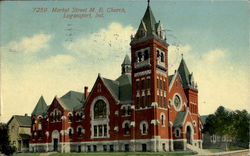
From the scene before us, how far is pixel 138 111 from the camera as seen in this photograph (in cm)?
3744

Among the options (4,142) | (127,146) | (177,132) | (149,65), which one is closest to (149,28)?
(149,65)

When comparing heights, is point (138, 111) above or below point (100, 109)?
below

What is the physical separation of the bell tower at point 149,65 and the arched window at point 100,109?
543 centimetres

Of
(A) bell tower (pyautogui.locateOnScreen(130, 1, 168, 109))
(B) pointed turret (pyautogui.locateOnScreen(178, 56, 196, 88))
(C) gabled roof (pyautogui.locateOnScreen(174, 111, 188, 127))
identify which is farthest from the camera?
(B) pointed turret (pyautogui.locateOnScreen(178, 56, 196, 88))

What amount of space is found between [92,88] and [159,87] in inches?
394

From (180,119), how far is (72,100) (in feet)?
56.7

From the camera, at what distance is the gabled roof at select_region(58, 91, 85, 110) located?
4690 cm

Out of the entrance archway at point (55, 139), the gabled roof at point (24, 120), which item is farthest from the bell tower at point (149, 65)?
the gabled roof at point (24, 120)

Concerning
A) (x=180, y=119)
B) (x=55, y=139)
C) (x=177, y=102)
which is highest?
(x=177, y=102)

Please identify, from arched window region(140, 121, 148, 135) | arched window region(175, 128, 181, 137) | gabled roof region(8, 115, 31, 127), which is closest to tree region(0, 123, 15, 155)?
arched window region(140, 121, 148, 135)

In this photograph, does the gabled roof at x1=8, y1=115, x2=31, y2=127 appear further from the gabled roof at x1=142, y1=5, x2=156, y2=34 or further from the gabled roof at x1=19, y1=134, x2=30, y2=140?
the gabled roof at x1=142, y1=5, x2=156, y2=34

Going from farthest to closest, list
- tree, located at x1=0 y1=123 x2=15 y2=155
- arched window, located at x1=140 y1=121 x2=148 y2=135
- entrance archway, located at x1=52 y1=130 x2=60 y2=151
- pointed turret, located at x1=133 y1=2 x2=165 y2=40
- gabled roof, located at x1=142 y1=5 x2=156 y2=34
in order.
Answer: entrance archway, located at x1=52 y1=130 x2=60 y2=151 < pointed turret, located at x1=133 y1=2 x2=165 y2=40 < gabled roof, located at x1=142 y1=5 x2=156 y2=34 < arched window, located at x1=140 y1=121 x2=148 y2=135 < tree, located at x1=0 y1=123 x2=15 y2=155

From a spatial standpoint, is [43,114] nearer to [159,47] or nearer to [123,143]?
[123,143]

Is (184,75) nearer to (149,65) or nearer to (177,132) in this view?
(177,132)
